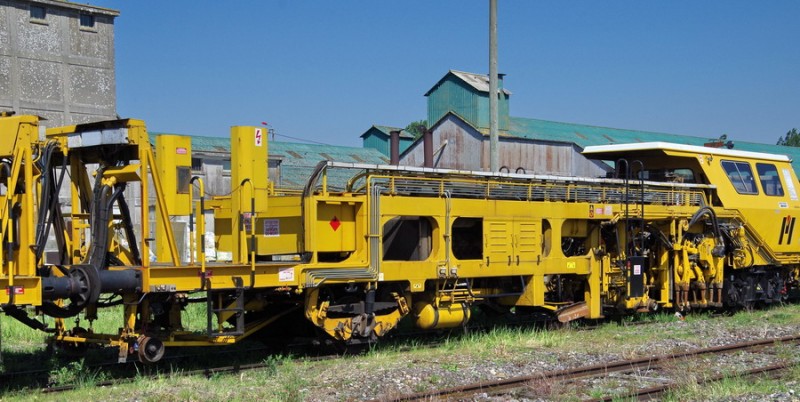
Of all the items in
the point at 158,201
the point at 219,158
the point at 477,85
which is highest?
the point at 477,85

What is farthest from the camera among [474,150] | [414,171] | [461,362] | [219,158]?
[474,150]

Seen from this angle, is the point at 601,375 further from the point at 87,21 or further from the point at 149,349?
the point at 87,21

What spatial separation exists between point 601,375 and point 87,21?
3744cm

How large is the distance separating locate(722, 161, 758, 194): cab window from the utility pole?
4.58 meters

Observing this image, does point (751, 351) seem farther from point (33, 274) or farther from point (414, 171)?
point (33, 274)

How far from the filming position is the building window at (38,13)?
130ft

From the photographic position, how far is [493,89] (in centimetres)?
1719

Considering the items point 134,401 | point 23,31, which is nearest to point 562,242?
point 134,401

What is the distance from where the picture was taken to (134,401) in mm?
8430

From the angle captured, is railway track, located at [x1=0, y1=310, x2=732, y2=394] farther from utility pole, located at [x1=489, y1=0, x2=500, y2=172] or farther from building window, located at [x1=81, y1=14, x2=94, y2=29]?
building window, located at [x1=81, y1=14, x2=94, y2=29]

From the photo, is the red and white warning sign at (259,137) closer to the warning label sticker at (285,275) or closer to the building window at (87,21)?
the warning label sticker at (285,275)

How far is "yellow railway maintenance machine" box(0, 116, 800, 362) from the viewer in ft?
31.4

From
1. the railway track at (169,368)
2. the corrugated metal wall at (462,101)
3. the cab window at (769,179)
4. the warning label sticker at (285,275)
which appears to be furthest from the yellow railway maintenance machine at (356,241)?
the corrugated metal wall at (462,101)

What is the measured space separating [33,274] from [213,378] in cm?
225
